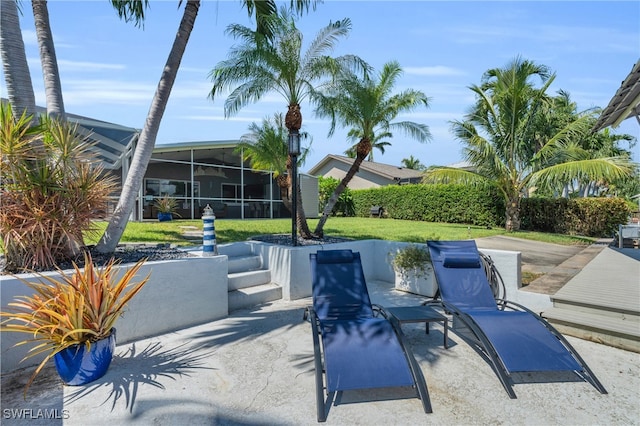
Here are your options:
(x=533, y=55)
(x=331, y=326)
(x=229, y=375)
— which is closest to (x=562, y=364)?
(x=331, y=326)

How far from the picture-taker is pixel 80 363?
143 inches

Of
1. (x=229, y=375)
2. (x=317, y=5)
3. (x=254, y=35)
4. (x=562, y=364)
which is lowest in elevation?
(x=229, y=375)

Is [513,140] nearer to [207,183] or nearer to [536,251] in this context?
[536,251]

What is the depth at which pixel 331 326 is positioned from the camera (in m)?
4.01

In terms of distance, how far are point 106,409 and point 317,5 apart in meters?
8.69

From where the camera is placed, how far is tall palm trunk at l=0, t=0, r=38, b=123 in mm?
4992

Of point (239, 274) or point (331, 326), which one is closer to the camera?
point (331, 326)

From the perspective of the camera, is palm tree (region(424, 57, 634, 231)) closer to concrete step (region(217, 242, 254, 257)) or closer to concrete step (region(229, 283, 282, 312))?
concrete step (region(217, 242, 254, 257))

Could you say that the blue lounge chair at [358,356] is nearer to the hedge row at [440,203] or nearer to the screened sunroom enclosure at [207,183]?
the screened sunroom enclosure at [207,183]

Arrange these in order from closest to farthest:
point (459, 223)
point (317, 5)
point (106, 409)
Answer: point (106, 409)
point (317, 5)
point (459, 223)

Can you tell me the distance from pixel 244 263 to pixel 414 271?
151 inches

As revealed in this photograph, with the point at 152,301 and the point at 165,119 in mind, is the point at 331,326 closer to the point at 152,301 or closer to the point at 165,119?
the point at 152,301

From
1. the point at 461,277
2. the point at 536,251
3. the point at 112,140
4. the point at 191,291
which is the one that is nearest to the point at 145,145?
the point at 191,291

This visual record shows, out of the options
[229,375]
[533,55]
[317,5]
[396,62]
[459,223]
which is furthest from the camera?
[459,223]
